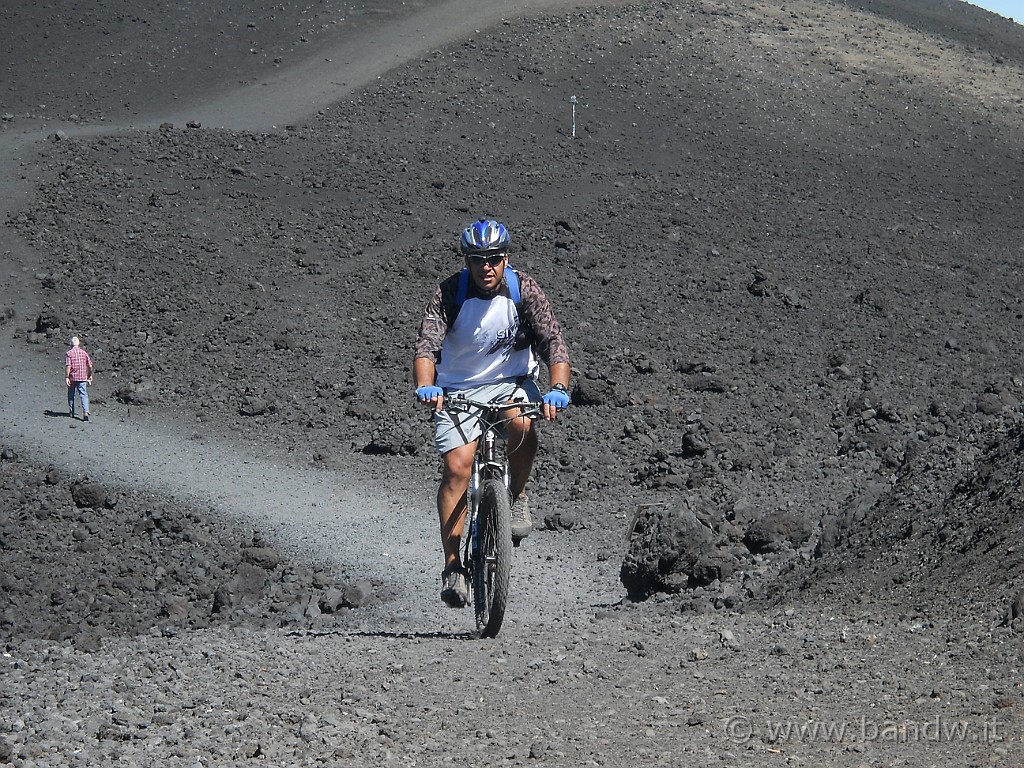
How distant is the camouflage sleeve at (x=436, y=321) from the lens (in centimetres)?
612

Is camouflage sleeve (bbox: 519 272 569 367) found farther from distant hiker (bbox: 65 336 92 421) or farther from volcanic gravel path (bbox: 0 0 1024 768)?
distant hiker (bbox: 65 336 92 421)

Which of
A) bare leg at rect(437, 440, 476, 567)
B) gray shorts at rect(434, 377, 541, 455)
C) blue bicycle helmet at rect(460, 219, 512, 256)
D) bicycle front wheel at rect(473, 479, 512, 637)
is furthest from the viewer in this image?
bare leg at rect(437, 440, 476, 567)

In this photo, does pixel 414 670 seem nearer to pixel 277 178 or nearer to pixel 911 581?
pixel 911 581

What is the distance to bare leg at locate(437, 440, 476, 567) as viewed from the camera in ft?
21.0

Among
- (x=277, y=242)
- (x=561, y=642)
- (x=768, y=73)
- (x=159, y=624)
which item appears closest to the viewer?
(x=561, y=642)

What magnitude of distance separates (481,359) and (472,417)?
294 millimetres

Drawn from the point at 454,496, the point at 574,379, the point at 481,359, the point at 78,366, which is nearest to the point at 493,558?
the point at 454,496

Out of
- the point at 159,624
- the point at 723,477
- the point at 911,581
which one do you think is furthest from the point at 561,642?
the point at 723,477

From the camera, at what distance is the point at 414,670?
223 inches

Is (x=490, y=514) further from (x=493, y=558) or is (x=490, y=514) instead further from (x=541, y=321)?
(x=541, y=321)

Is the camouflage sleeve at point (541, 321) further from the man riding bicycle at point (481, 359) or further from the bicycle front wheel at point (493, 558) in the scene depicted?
the bicycle front wheel at point (493, 558)

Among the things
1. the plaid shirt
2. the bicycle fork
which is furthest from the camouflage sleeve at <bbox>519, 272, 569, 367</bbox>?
the plaid shirt

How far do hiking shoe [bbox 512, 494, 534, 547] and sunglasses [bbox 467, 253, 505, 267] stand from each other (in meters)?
1.27

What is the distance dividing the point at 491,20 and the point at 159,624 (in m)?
19.5
